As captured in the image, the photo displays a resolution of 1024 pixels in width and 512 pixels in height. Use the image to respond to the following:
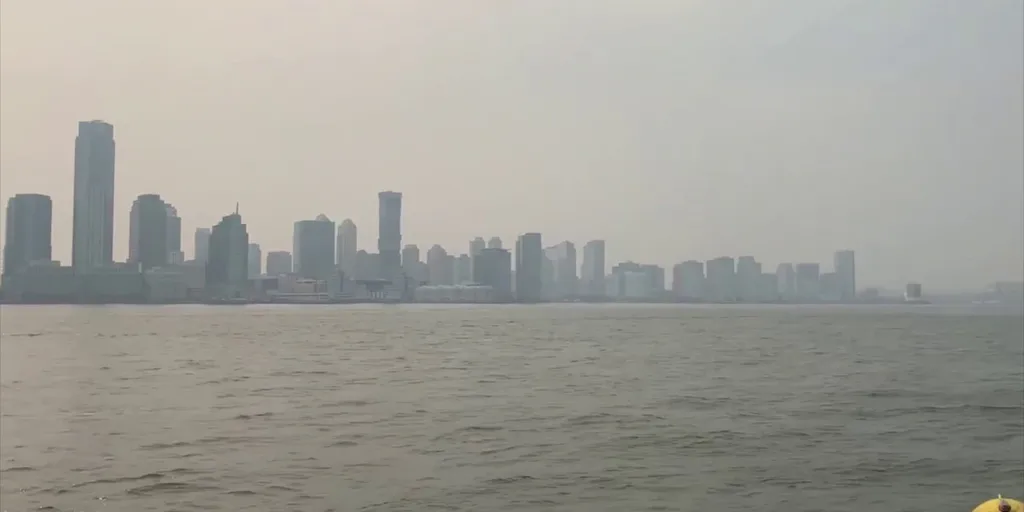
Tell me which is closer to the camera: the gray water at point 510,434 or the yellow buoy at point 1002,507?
the yellow buoy at point 1002,507

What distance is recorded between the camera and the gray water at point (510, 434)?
16.2 metres

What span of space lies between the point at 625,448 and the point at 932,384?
2178 centimetres

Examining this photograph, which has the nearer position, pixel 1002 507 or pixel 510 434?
pixel 1002 507

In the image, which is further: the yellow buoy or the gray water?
the gray water

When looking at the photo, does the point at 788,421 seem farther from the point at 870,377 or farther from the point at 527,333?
the point at 527,333

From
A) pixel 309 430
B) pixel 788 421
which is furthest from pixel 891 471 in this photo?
pixel 309 430

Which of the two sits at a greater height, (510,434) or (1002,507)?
(1002,507)

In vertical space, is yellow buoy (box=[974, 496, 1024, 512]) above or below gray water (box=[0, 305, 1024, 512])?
above

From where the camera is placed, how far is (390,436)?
74.3ft

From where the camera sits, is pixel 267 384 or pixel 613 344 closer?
pixel 267 384

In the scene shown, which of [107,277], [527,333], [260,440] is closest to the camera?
[260,440]

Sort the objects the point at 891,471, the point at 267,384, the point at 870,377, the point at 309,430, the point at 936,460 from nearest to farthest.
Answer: the point at 891,471 < the point at 936,460 < the point at 309,430 < the point at 267,384 < the point at 870,377

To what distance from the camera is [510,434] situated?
23.0 meters

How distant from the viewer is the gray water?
16234 mm
